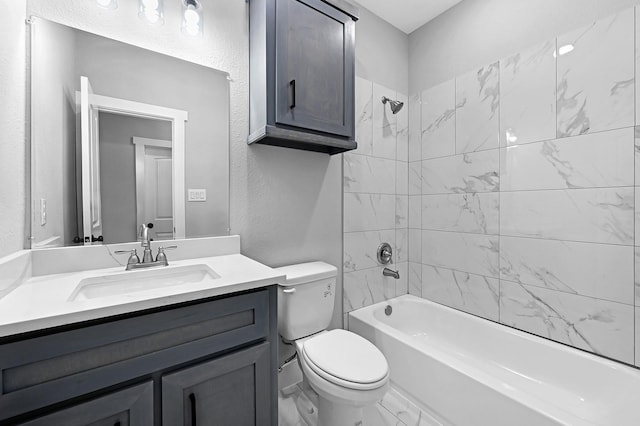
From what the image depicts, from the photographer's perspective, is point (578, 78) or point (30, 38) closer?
point (30, 38)

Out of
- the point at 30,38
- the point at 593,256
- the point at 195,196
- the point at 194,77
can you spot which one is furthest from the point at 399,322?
the point at 30,38

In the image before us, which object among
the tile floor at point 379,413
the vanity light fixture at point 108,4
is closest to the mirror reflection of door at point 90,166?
the vanity light fixture at point 108,4

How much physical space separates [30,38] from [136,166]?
58 cm

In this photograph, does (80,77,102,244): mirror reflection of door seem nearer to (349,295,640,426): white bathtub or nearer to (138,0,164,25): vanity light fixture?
(138,0,164,25): vanity light fixture

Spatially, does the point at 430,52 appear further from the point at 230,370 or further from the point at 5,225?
the point at 5,225

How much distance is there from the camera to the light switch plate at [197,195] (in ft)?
4.59

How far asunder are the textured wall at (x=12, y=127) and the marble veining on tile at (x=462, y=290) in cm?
237

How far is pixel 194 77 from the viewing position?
4.59ft

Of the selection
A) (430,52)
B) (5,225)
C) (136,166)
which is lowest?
(5,225)

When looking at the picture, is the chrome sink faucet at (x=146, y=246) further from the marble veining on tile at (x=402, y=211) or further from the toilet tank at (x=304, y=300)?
the marble veining on tile at (x=402, y=211)

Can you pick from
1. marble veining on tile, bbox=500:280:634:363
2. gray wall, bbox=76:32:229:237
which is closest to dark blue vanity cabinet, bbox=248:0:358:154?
gray wall, bbox=76:32:229:237

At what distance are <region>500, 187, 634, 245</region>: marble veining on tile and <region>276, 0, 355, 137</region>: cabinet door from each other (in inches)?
45.4

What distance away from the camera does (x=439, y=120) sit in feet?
7.00

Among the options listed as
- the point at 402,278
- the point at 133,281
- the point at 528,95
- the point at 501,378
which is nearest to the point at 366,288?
the point at 402,278
